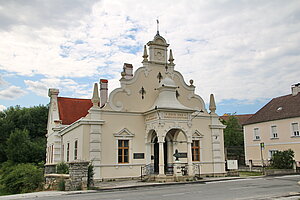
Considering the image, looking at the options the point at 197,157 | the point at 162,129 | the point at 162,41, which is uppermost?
Answer: the point at 162,41

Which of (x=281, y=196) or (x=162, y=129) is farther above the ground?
(x=162, y=129)

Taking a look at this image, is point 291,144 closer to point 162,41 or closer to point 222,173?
point 222,173

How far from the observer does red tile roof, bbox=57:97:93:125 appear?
98.1ft

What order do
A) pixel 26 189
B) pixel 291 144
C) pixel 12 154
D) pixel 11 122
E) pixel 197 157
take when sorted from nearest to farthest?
pixel 26 189 → pixel 197 157 → pixel 291 144 → pixel 12 154 → pixel 11 122

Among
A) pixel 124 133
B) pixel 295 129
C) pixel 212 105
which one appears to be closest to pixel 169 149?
pixel 124 133

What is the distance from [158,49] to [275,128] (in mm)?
18841

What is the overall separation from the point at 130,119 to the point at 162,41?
23.5 ft

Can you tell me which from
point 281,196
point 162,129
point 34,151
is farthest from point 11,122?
point 281,196

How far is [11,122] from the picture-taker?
51.9 m

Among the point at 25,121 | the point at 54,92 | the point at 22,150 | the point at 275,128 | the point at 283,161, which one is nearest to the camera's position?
the point at 283,161

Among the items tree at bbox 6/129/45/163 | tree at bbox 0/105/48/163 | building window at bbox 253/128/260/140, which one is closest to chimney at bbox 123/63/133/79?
building window at bbox 253/128/260/140

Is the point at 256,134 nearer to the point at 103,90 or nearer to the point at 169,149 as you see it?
the point at 169,149

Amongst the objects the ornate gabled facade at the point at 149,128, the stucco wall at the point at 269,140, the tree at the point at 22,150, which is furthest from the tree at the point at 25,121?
the stucco wall at the point at 269,140

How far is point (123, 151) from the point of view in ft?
71.9
